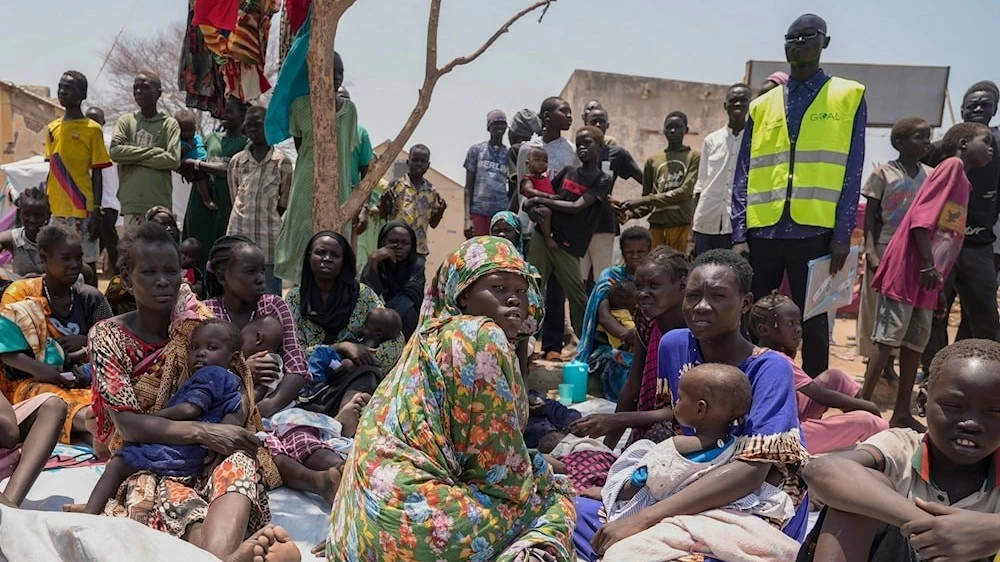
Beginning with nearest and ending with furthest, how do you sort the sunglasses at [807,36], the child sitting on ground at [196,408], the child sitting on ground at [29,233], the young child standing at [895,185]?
the child sitting on ground at [196,408] → the sunglasses at [807,36] → the child sitting on ground at [29,233] → the young child standing at [895,185]

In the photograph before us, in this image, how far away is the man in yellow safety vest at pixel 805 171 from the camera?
4.57 meters

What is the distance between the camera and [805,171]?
4.64 m

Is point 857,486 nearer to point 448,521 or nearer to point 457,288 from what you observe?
point 448,521

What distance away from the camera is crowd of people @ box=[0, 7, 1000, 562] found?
2.32 m

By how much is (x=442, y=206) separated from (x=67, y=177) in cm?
322

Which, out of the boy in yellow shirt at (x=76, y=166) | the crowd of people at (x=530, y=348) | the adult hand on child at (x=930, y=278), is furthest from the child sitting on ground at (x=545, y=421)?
the boy in yellow shirt at (x=76, y=166)

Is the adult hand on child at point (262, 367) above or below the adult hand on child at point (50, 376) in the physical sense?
above

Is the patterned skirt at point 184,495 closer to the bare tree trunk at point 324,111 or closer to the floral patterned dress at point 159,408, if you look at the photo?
the floral patterned dress at point 159,408

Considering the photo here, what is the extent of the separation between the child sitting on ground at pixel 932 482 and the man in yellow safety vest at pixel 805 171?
8.21ft

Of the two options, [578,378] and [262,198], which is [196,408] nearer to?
[578,378]

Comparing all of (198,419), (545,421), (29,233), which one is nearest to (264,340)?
(198,419)

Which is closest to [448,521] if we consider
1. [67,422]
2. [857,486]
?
[857,486]

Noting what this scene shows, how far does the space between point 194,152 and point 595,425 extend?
17.0 ft

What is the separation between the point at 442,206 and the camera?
8062 millimetres
